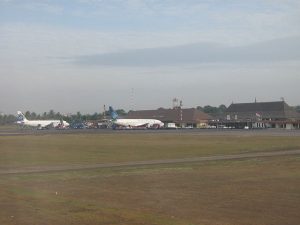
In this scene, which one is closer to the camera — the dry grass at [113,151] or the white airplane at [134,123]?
the dry grass at [113,151]

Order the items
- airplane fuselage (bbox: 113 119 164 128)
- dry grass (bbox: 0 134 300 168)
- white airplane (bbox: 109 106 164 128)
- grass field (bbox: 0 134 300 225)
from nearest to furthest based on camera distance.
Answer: grass field (bbox: 0 134 300 225) < dry grass (bbox: 0 134 300 168) < white airplane (bbox: 109 106 164 128) < airplane fuselage (bbox: 113 119 164 128)

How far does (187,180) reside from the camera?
25.4 metres

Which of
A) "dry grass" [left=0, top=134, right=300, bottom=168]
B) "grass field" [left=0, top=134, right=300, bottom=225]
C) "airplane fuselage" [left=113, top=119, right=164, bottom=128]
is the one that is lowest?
"grass field" [left=0, top=134, right=300, bottom=225]

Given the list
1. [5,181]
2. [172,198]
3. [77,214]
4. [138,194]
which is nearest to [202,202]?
[172,198]

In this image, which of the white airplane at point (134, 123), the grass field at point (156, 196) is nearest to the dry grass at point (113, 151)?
the grass field at point (156, 196)

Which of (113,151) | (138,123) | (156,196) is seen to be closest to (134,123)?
(138,123)

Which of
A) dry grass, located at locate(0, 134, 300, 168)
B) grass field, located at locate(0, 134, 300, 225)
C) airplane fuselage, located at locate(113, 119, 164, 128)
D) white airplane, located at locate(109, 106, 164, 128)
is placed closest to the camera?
grass field, located at locate(0, 134, 300, 225)

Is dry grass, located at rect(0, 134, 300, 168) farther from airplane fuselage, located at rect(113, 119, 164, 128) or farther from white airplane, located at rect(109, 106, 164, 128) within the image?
airplane fuselage, located at rect(113, 119, 164, 128)

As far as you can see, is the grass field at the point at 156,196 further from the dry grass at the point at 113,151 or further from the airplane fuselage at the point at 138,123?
the airplane fuselage at the point at 138,123

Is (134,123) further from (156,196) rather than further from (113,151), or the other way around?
(156,196)

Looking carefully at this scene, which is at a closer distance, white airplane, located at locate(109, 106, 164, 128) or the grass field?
the grass field

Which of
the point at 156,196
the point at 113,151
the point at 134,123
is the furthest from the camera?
the point at 134,123

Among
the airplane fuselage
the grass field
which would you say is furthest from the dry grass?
the airplane fuselage

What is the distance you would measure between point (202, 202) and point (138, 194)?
310 cm
